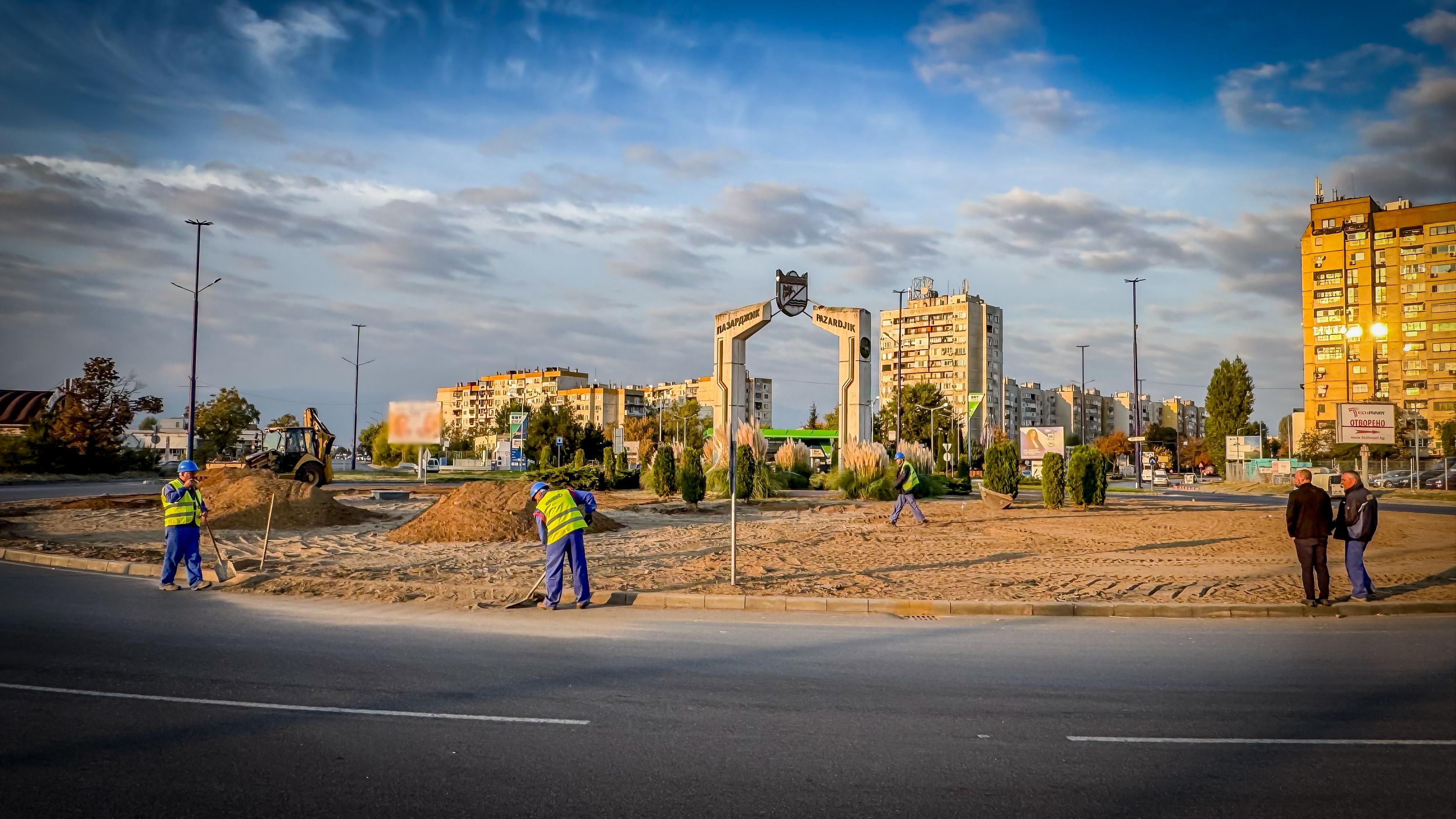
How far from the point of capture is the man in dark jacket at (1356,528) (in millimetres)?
11250

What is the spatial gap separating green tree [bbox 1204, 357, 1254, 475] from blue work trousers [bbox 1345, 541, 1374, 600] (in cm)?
8622

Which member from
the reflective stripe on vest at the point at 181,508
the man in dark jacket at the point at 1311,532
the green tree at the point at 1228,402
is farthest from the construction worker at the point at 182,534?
the green tree at the point at 1228,402

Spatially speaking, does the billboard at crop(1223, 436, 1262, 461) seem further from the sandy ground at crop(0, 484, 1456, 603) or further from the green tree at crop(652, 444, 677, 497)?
the green tree at crop(652, 444, 677, 497)

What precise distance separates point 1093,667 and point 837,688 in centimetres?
245

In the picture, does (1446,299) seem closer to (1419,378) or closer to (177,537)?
(1419,378)

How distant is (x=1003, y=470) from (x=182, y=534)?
78.5 feet

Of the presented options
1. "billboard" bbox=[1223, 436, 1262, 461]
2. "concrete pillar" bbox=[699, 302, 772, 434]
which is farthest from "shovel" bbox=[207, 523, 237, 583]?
"billboard" bbox=[1223, 436, 1262, 461]

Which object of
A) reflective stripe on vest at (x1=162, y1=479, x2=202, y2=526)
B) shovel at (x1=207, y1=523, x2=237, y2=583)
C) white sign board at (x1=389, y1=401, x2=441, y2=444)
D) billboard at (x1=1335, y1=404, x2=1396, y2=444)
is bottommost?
shovel at (x1=207, y1=523, x2=237, y2=583)

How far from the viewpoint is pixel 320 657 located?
782cm

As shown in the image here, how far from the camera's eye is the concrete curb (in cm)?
1077

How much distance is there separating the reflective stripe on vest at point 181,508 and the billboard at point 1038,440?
114 feet

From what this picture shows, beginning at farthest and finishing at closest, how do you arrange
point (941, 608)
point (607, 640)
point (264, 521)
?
point (264, 521) → point (941, 608) → point (607, 640)

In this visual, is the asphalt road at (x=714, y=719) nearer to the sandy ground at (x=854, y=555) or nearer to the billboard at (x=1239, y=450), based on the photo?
the sandy ground at (x=854, y=555)

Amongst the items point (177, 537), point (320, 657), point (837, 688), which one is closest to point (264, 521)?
point (177, 537)
